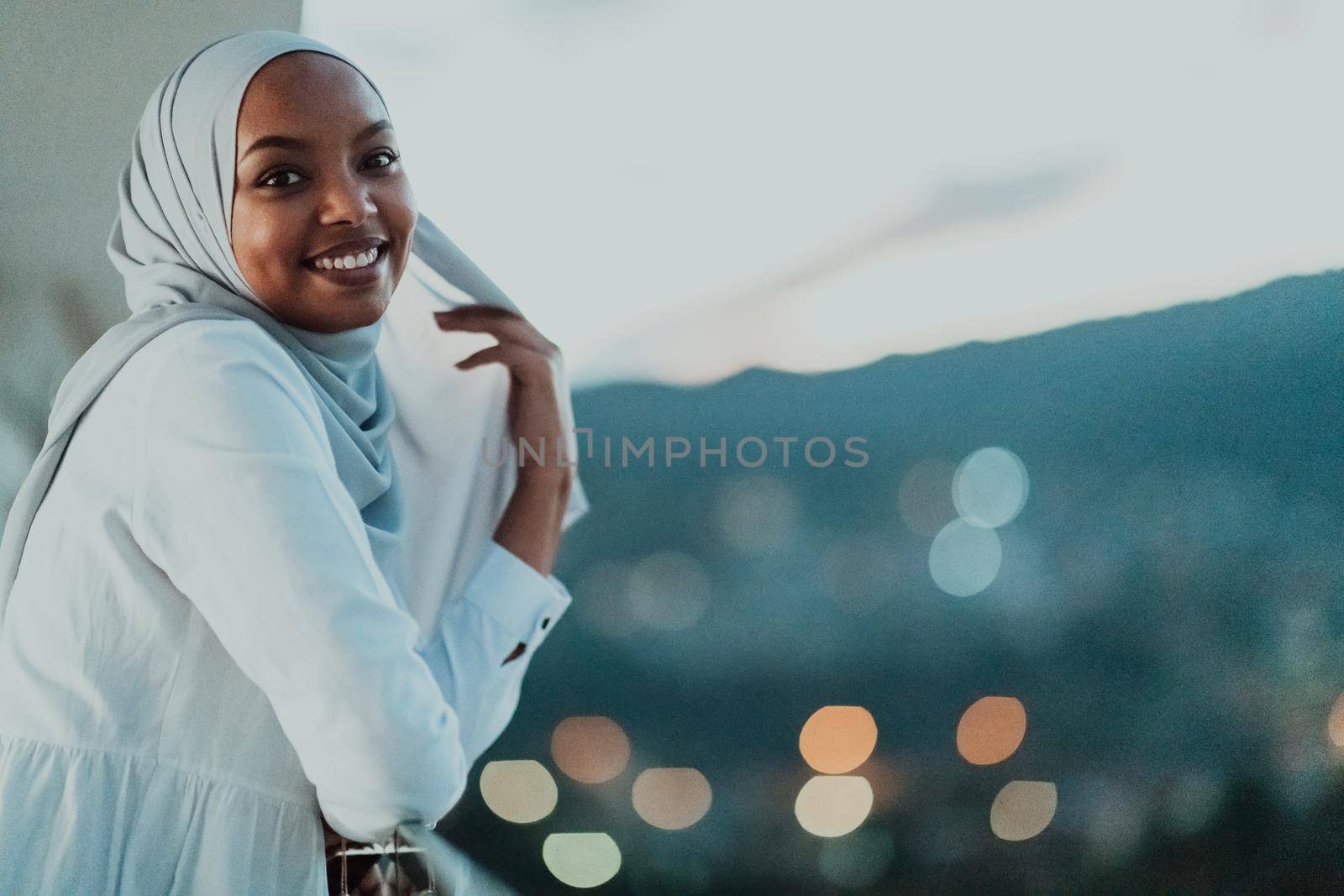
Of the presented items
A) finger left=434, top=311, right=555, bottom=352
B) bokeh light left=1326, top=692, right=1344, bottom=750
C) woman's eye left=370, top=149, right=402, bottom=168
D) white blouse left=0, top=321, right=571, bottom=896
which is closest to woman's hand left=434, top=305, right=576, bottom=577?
finger left=434, top=311, right=555, bottom=352

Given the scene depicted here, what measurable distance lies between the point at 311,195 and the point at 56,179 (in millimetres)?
678

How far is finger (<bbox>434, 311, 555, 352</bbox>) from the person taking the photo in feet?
3.54

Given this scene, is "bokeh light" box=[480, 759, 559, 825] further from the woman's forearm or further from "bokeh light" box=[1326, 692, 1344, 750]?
"bokeh light" box=[1326, 692, 1344, 750]

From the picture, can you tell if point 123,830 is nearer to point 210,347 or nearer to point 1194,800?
point 210,347

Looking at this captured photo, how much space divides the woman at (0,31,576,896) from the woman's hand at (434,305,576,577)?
10.2 inches

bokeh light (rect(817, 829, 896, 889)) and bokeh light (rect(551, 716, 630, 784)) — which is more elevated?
bokeh light (rect(551, 716, 630, 784))

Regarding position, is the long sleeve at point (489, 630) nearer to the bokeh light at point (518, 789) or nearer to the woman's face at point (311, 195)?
the woman's face at point (311, 195)

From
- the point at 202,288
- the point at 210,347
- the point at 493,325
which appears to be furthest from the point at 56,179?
the point at 210,347

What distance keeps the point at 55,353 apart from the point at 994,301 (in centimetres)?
109

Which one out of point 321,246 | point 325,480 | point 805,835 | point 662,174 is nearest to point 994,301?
point 662,174

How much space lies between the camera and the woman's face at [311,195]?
71 centimetres

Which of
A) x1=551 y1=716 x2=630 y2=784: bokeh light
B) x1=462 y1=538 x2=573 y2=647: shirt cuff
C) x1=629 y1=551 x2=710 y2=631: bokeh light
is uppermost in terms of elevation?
x1=462 y1=538 x2=573 y2=647: shirt cuff

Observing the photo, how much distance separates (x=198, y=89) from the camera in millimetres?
723

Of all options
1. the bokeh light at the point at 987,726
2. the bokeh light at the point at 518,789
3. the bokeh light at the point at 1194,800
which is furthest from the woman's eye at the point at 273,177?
the bokeh light at the point at 1194,800
